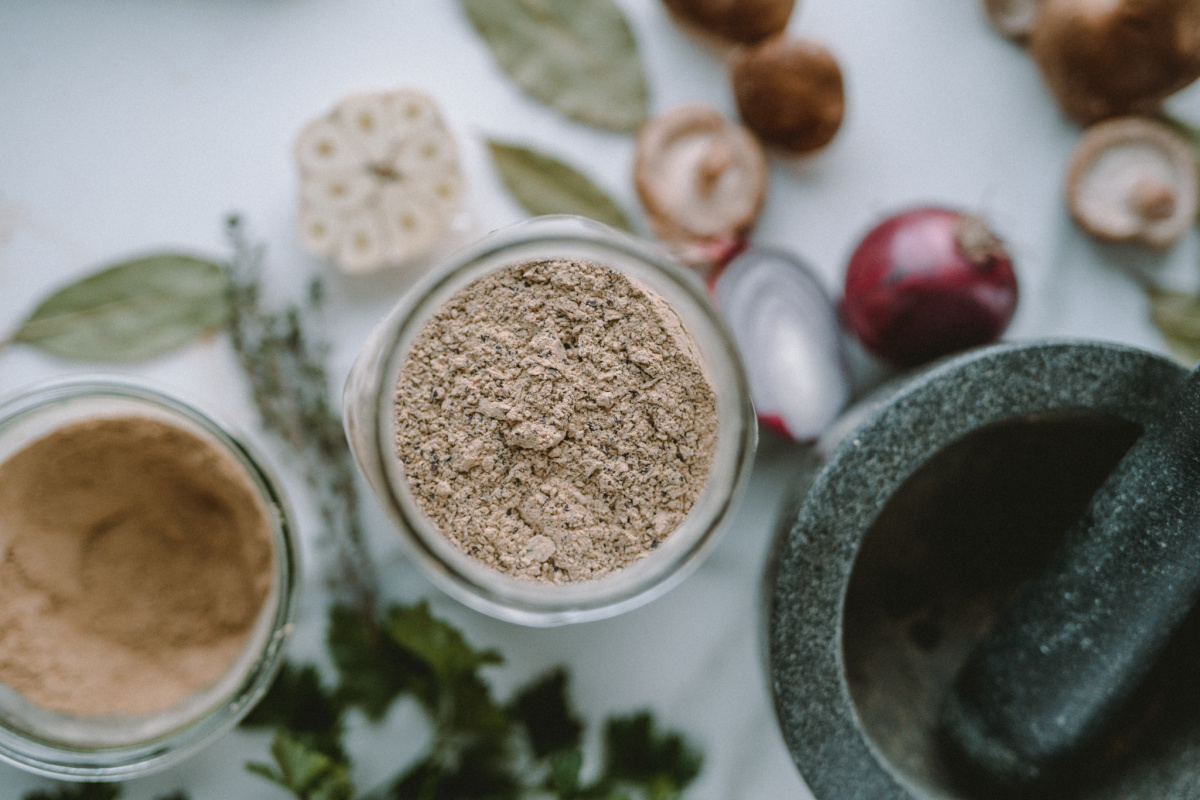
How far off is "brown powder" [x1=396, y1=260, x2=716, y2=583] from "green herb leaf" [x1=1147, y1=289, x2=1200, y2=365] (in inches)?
25.3

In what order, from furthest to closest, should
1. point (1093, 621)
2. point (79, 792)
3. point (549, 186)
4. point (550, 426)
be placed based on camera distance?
point (549, 186), point (79, 792), point (1093, 621), point (550, 426)

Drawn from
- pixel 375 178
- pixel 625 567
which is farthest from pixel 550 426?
pixel 375 178

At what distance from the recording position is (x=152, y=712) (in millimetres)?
760

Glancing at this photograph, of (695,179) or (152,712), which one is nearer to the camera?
(152,712)

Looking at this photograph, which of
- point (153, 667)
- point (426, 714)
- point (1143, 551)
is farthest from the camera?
point (426, 714)

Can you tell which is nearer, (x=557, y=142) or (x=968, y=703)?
(x=968, y=703)

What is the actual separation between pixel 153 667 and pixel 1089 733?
2.71 ft

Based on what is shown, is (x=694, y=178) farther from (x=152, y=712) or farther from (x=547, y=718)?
(x=152, y=712)

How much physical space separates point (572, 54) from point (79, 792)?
34.9 inches

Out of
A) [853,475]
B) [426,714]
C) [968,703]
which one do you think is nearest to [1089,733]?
[968,703]

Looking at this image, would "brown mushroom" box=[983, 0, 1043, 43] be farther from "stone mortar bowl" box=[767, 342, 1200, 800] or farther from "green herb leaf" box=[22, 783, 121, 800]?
"green herb leaf" box=[22, 783, 121, 800]

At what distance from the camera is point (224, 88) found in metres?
0.89

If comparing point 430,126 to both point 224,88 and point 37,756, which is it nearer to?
point 224,88

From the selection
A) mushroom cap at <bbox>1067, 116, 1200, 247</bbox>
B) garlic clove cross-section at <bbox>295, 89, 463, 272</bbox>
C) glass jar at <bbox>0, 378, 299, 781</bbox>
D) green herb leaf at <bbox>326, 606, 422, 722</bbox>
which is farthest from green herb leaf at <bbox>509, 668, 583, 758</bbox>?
mushroom cap at <bbox>1067, 116, 1200, 247</bbox>
